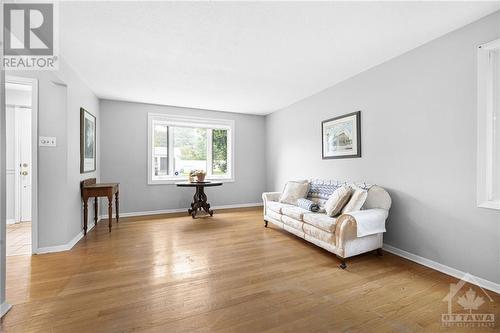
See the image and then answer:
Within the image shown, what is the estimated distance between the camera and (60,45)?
2.52 meters

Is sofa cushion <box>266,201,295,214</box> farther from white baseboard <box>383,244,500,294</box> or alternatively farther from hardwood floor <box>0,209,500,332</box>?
white baseboard <box>383,244,500,294</box>

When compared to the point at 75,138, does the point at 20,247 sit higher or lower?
lower

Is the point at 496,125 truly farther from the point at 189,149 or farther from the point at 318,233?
the point at 189,149

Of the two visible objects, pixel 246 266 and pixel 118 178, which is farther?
pixel 118 178

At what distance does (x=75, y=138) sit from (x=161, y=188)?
2135 mm

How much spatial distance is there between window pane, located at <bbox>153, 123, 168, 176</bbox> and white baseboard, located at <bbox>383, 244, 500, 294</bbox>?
468 centimetres

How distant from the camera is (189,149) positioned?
18.1 ft

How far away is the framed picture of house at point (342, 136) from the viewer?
333cm

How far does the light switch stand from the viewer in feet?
9.23

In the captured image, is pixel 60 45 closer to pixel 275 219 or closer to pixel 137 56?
pixel 137 56

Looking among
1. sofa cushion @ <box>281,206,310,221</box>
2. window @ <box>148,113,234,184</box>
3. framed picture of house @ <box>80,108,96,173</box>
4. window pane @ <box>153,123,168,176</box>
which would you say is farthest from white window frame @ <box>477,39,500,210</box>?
window pane @ <box>153,123,168,176</box>

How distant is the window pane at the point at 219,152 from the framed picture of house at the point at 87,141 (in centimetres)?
259

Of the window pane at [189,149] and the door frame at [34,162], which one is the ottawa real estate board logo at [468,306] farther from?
the window pane at [189,149]

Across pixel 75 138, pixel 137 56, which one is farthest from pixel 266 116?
pixel 75 138
